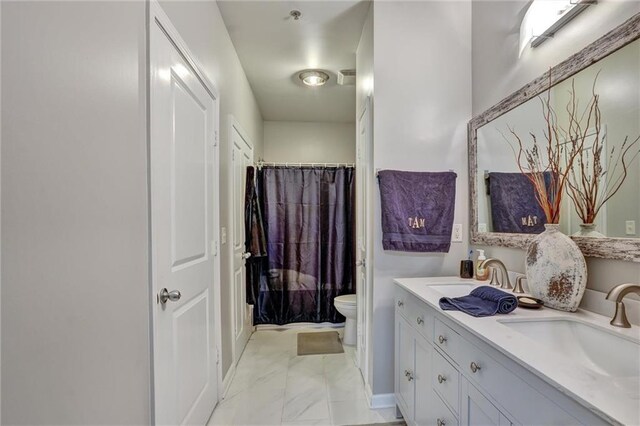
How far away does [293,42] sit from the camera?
2.40 m

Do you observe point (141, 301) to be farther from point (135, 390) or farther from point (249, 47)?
point (249, 47)

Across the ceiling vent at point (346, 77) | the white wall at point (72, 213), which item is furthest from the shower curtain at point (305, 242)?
the white wall at point (72, 213)

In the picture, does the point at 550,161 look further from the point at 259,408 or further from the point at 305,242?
the point at 305,242

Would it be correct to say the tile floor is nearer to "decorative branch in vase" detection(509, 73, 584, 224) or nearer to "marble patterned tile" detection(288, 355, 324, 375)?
"marble patterned tile" detection(288, 355, 324, 375)

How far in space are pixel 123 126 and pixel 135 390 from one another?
2.95 feet

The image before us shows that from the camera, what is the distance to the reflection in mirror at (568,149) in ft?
3.37

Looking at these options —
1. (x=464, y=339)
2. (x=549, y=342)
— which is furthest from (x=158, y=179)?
(x=549, y=342)

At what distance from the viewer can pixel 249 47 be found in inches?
97.0

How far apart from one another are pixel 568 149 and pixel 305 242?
2.48 meters

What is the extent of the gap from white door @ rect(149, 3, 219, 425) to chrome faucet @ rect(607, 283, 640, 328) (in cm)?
157

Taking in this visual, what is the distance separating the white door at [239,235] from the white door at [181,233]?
21.6 inches

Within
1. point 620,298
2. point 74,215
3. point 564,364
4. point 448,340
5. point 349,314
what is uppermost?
point 74,215

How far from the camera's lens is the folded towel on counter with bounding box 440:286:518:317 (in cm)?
112

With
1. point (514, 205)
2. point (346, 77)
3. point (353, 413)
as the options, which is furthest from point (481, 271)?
point (346, 77)
